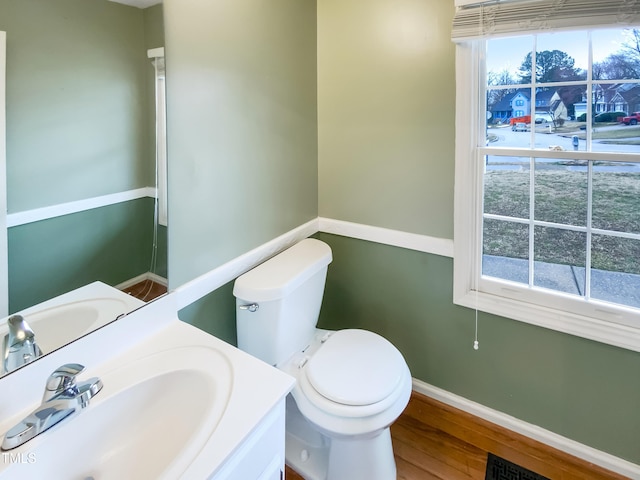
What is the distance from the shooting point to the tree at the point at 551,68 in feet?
4.90

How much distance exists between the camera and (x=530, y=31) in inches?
55.9

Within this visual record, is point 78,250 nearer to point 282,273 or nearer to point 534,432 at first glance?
point 282,273

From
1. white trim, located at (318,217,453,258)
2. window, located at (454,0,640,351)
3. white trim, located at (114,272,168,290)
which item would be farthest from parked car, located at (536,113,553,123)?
white trim, located at (114,272,168,290)

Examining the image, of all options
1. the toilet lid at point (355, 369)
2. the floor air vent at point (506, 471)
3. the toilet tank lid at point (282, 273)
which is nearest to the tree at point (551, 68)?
the toilet tank lid at point (282, 273)

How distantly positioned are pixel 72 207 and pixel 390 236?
1353 millimetres

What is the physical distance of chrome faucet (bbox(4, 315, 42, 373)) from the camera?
3.10ft

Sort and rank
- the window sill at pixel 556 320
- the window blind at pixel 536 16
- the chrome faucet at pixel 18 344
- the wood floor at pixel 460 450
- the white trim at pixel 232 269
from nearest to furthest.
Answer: the chrome faucet at pixel 18 344 < the window blind at pixel 536 16 < the white trim at pixel 232 269 < the window sill at pixel 556 320 < the wood floor at pixel 460 450

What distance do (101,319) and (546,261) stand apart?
1.68 m

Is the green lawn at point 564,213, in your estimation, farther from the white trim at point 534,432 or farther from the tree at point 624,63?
the white trim at point 534,432

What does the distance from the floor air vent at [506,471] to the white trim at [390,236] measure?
0.89 meters

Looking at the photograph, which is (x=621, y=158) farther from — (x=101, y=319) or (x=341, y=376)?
(x=101, y=319)

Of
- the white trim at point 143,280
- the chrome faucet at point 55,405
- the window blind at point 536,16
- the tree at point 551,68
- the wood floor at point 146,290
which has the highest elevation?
the window blind at point 536,16

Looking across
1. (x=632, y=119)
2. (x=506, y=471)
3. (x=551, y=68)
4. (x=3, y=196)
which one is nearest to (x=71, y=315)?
(x=3, y=196)

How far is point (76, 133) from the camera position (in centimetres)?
102
